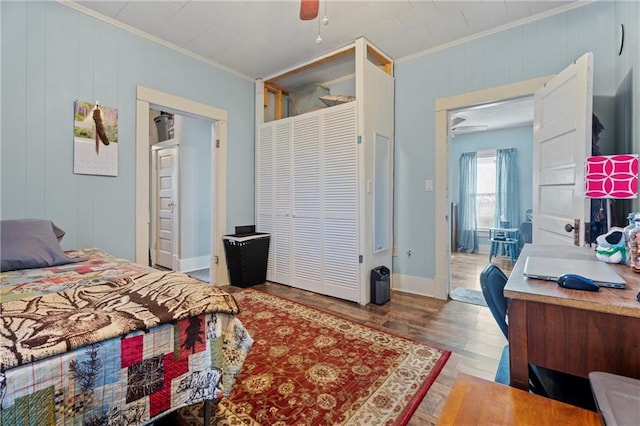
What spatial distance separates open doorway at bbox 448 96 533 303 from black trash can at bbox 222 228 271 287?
331cm

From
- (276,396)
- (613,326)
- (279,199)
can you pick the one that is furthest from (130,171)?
(613,326)

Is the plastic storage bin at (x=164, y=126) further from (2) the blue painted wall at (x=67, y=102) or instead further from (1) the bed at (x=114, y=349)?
(1) the bed at (x=114, y=349)

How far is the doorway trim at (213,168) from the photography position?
2979 millimetres

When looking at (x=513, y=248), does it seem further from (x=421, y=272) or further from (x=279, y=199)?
(x=279, y=199)

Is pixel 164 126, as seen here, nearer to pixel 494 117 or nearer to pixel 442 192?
pixel 442 192

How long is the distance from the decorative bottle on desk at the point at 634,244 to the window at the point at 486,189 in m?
5.91

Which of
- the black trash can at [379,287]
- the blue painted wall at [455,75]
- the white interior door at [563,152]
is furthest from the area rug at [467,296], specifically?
the white interior door at [563,152]

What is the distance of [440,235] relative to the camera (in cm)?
325

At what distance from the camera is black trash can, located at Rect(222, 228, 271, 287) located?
362cm

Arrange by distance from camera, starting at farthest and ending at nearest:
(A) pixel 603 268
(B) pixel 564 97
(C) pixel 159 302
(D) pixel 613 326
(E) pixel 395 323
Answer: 1. (E) pixel 395 323
2. (B) pixel 564 97
3. (C) pixel 159 302
4. (A) pixel 603 268
5. (D) pixel 613 326

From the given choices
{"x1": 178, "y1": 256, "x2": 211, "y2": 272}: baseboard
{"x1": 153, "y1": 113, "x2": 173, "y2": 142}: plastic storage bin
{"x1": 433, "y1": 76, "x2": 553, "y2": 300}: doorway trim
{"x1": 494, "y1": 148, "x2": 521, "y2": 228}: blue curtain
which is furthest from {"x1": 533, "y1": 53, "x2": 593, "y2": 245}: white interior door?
{"x1": 153, "y1": 113, "x2": 173, "y2": 142}: plastic storage bin

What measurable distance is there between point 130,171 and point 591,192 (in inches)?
142

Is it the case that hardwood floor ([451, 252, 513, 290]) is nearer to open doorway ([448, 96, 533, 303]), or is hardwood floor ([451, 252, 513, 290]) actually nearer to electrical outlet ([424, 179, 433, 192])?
open doorway ([448, 96, 533, 303])

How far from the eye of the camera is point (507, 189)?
6.17 meters
